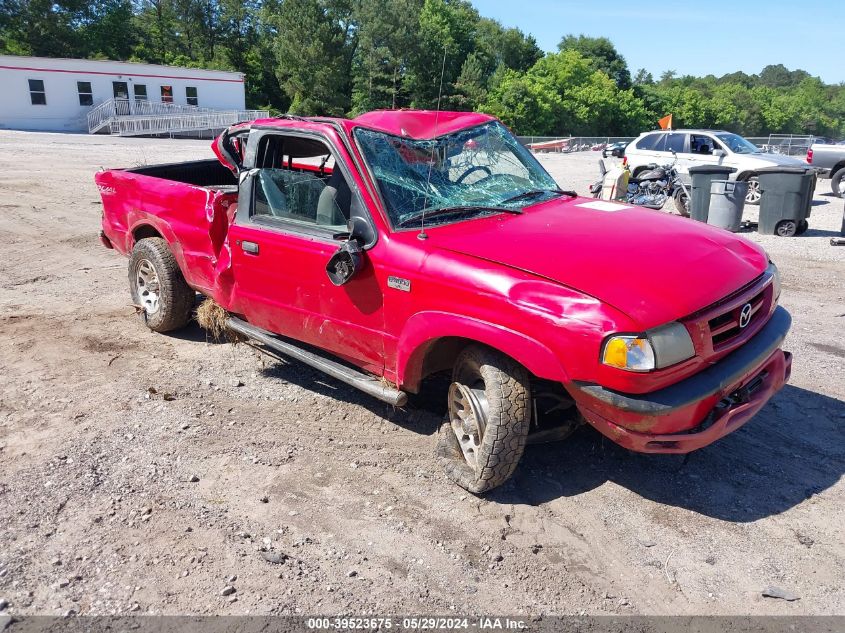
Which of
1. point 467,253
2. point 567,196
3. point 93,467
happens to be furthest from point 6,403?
point 567,196

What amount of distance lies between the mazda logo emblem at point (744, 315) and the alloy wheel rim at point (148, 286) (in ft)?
15.7

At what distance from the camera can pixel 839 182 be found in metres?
17.8

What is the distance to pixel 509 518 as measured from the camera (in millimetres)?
3596

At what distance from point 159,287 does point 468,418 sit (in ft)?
11.9

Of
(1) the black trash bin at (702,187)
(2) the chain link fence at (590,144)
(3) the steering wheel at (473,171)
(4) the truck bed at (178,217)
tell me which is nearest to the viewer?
(3) the steering wheel at (473,171)

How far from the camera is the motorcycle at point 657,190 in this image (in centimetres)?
1423

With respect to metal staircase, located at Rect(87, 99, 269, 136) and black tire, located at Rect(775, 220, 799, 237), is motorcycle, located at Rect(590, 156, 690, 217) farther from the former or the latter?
metal staircase, located at Rect(87, 99, 269, 136)

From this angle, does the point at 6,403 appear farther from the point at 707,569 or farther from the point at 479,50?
the point at 479,50

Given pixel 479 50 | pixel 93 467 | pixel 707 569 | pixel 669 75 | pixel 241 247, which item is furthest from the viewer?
pixel 669 75

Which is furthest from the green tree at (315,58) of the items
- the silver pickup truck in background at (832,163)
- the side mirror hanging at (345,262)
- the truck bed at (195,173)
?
the side mirror hanging at (345,262)

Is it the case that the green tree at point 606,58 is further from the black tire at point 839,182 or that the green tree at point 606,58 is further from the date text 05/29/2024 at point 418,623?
the date text 05/29/2024 at point 418,623

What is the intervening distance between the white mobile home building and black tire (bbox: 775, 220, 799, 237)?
112ft

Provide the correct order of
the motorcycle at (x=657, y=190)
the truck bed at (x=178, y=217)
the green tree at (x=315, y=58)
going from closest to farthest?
the truck bed at (x=178, y=217), the motorcycle at (x=657, y=190), the green tree at (x=315, y=58)

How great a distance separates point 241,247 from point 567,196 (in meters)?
2.40
